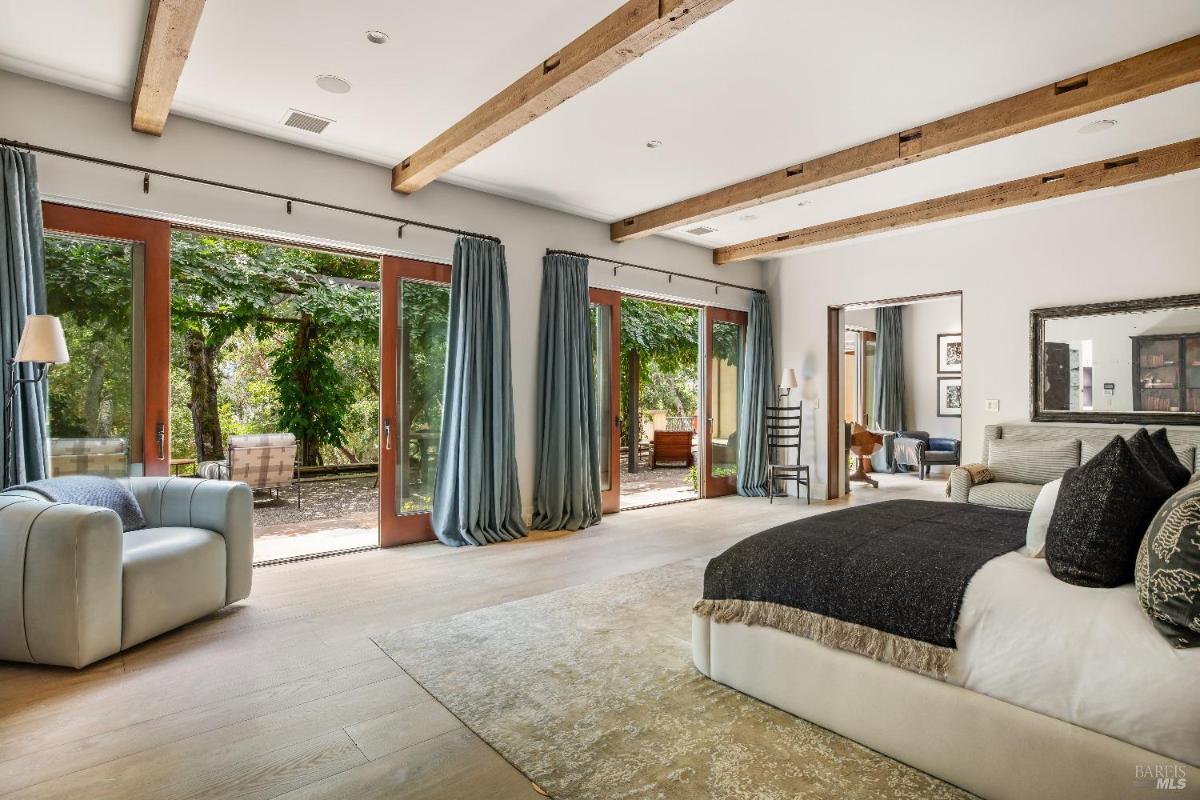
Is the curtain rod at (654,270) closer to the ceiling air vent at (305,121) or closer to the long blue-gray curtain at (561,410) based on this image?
the long blue-gray curtain at (561,410)

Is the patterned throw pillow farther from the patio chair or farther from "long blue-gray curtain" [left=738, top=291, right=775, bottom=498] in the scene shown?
the patio chair

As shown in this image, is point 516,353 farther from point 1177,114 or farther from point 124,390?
point 1177,114

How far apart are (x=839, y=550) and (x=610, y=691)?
101 cm

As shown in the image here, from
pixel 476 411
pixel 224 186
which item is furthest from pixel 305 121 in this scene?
pixel 476 411

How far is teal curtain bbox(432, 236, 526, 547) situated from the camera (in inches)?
191

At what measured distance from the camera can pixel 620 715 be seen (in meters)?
2.25

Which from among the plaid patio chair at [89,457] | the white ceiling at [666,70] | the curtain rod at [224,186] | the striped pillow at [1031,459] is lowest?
the striped pillow at [1031,459]

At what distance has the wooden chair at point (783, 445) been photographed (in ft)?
23.1

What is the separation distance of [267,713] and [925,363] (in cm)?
1004

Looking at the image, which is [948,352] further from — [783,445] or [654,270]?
[654,270]

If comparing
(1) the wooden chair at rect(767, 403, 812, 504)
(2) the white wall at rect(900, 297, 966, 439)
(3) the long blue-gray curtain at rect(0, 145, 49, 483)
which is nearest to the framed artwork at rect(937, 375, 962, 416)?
(2) the white wall at rect(900, 297, 966, 439)

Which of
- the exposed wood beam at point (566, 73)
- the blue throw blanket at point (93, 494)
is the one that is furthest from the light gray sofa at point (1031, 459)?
the blue throw blanket at point (93, 494)

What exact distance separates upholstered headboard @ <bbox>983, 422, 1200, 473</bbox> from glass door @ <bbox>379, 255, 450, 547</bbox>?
185 inches

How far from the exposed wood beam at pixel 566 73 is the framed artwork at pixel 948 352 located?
27.5 ft
